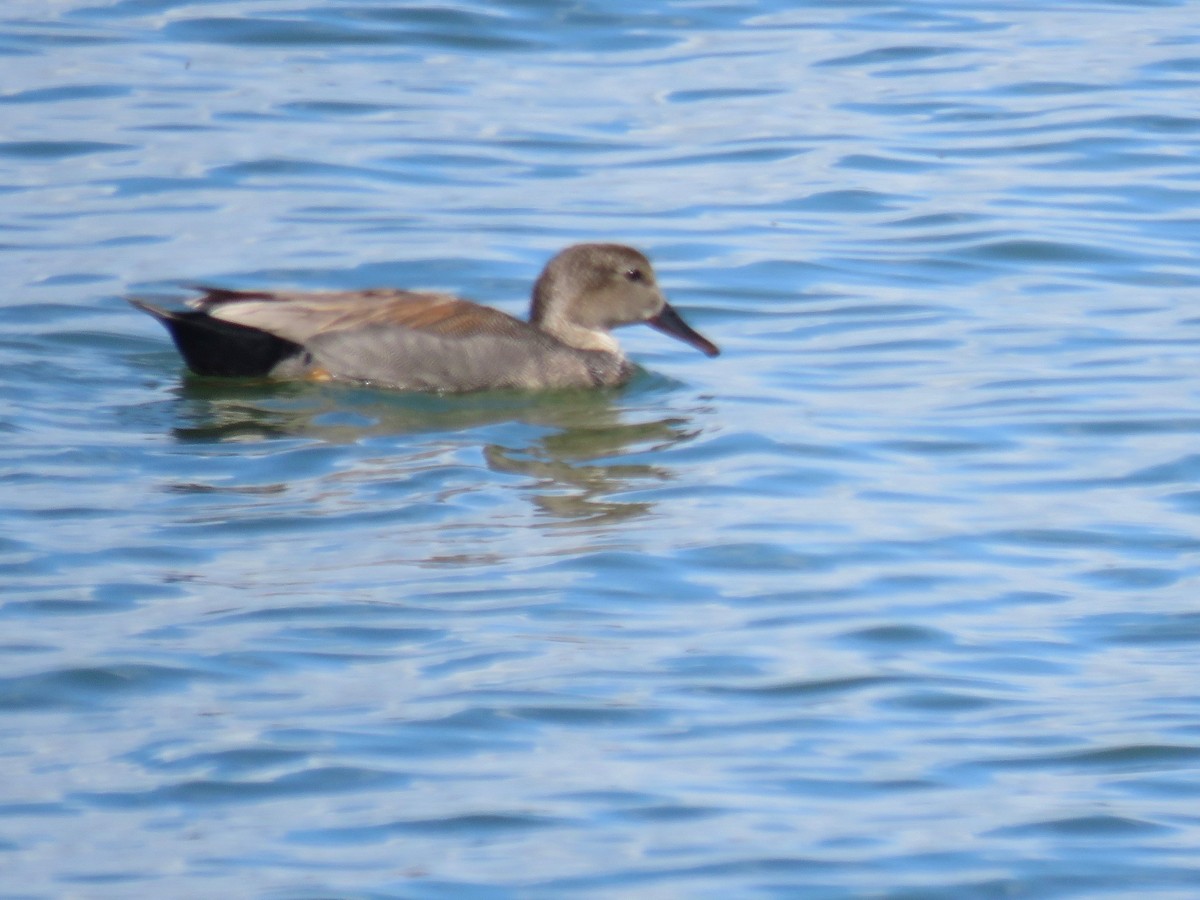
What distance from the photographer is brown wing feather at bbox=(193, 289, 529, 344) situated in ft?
32.1

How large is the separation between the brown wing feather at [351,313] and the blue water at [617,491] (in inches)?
10.8

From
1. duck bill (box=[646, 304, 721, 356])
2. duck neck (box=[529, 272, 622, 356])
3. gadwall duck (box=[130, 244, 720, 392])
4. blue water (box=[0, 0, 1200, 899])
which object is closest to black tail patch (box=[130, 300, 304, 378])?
gadwall duck (box=[130, 244, 720, 392])

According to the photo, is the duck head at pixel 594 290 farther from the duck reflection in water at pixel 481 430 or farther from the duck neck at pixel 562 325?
the duck reflection in water at pixel 481 430

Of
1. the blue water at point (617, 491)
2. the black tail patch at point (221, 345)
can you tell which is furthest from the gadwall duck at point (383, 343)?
the blue water at point (617, 491)

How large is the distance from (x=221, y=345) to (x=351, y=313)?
554 mm

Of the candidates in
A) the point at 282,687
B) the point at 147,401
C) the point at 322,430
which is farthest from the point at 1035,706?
the point at 147,401

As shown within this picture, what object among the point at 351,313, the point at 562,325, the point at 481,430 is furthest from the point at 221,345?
the point at 562,325

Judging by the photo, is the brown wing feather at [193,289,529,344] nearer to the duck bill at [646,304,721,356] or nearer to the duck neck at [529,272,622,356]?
the duck neck at [529,272,622,356]

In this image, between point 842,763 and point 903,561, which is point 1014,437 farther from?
point 842,763

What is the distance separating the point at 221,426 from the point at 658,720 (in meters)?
3.57

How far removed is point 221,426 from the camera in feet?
29.9

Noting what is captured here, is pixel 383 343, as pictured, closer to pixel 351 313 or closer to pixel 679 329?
pixel 351 313

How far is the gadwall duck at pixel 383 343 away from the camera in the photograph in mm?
9797

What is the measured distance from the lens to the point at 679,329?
10.3 meters
